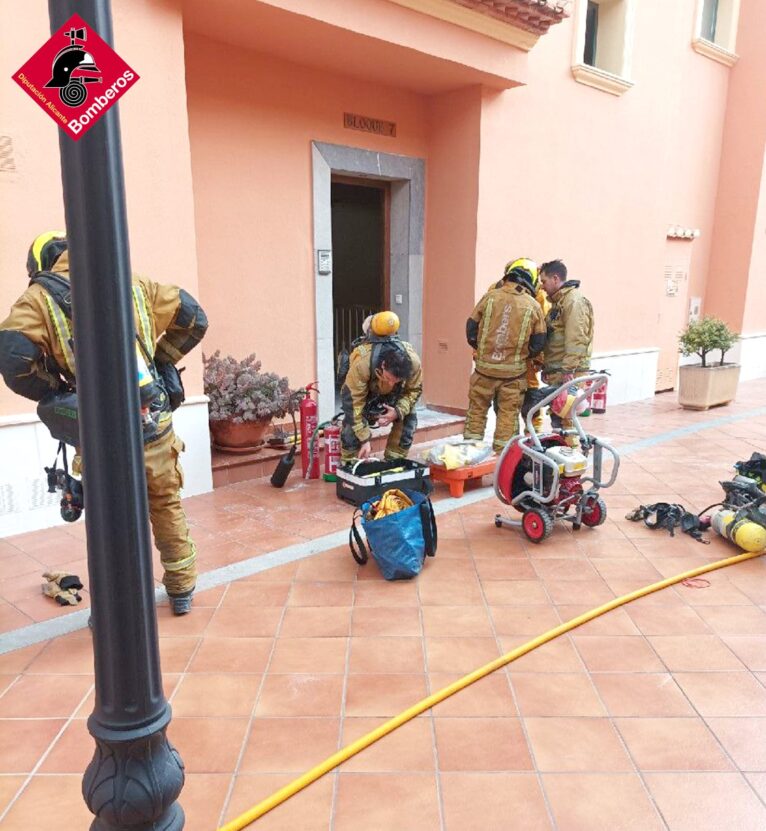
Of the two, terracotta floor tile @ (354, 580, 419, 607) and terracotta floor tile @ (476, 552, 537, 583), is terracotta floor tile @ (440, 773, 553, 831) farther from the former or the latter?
terracotta floor tile @ (476, 552, 537, 583)

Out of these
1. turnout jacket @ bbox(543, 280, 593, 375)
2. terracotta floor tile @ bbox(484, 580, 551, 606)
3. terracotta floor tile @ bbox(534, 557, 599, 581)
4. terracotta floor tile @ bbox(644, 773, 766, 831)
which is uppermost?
turnout jacket @ bbox(543, 280, 593, 375)

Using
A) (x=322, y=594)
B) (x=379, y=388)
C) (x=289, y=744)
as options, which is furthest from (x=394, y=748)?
(x=379, y=388)

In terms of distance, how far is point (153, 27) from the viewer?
5.01 meters

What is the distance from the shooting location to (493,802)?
2.39m

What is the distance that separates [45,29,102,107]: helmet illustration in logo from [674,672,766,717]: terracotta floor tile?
3146mm

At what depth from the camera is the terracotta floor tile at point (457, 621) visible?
3529mm

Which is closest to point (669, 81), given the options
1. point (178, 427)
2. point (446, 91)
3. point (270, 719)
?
point (446, 91)

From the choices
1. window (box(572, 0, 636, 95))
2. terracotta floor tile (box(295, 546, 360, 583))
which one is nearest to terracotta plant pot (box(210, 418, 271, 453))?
terracotta floor tile (box(295, 546, 360, 583))

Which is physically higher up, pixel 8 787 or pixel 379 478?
pixel 379 478

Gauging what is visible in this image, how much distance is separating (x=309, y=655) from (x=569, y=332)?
4.39 metres

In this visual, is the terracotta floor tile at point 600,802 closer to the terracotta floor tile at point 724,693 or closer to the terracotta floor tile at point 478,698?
the terracotta floor tile at point 478,698

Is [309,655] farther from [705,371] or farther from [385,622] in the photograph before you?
[705,371]

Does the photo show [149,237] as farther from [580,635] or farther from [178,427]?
[580,635]

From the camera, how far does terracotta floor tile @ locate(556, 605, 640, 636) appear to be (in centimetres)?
356
